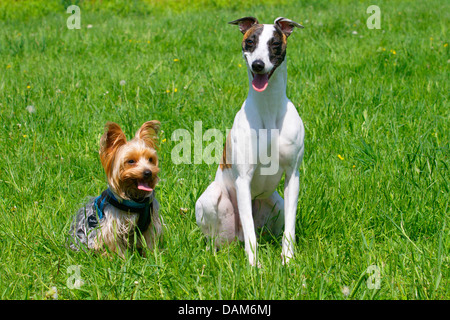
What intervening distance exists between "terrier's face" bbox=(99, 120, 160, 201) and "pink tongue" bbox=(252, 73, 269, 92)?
78 centimetres

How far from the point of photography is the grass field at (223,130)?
2.86m

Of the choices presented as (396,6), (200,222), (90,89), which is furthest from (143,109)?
(396,6)

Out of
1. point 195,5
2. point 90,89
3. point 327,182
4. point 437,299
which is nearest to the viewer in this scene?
point 437,299

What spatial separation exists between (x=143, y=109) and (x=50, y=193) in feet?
5.29

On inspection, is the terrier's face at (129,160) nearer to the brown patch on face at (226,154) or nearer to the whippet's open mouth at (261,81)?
the brown patch on face at (226,154)

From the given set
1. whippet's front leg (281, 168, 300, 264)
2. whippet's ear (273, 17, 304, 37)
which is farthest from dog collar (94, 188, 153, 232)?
whippet's ear (273, 17, 304, 37)

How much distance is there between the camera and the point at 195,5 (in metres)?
12.4

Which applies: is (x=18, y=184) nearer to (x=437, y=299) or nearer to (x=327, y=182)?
(x=327, y=182)

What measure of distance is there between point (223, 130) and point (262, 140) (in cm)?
178

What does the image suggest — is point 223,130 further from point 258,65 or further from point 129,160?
point 258,65

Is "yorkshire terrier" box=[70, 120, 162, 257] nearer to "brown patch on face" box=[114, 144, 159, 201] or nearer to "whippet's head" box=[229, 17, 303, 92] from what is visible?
"brown patch on face" box=[114, 144, 159, 201]

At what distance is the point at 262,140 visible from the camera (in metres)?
3.15

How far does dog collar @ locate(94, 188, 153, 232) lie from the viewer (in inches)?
133

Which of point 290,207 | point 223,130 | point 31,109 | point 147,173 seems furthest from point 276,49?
point 31,109
